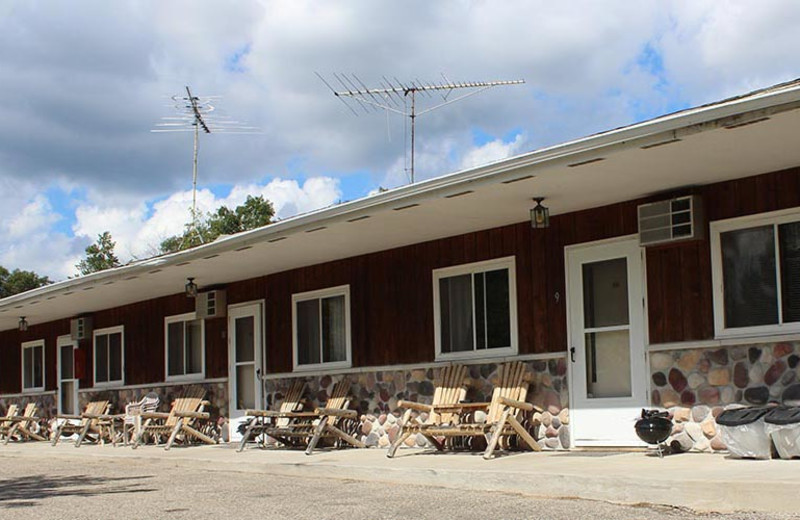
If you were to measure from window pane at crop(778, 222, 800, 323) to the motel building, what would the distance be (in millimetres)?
13

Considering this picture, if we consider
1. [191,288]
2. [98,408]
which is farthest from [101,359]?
[191,288]

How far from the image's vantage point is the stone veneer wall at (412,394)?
10383 millimetres

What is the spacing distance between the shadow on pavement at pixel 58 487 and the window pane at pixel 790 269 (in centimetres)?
582

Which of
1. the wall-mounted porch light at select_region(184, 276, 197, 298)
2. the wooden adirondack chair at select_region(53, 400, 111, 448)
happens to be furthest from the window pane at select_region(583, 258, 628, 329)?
the wooden adirondack chair at select_region(53, 400, 111, 448)

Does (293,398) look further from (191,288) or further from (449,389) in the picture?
(449,389)

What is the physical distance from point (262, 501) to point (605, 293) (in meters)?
4.09

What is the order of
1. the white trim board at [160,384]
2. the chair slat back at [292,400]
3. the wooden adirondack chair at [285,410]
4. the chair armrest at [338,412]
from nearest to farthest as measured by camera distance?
the chair armrest at [338,412]
the wooden adirondack chair at [285,410]
the chair slat back at [292,400]
the white trim board at [160,384]

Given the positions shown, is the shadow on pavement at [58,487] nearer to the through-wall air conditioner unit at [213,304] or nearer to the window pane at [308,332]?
the window pane at [308,332]

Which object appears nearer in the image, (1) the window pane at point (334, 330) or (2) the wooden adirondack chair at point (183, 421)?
(1) the window pane at point (334, 330)

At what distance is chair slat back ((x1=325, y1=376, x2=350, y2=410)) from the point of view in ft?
42.3

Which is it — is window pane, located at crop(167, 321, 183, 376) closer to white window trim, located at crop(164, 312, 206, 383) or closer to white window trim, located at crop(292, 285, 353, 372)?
white window trim, located at crop(164, 312, 206, 383)

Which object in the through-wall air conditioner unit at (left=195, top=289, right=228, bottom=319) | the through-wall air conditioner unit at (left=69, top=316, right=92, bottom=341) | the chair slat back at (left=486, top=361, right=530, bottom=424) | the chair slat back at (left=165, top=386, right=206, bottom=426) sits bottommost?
the chair slat back at (left=165, top=386, right=206, bottom=426)

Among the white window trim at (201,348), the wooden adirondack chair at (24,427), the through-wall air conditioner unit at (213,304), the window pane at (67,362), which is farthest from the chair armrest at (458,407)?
the window pane at (67,362)

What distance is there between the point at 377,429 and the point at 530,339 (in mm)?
2690
